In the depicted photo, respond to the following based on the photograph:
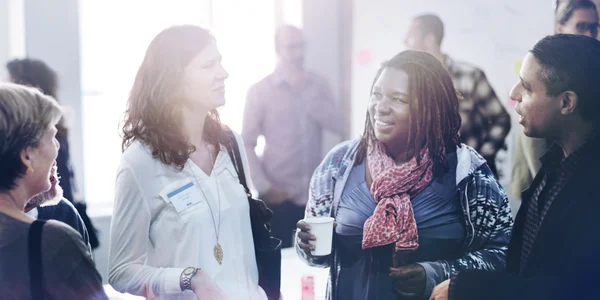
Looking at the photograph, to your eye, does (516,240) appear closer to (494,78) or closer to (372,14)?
(494,78)

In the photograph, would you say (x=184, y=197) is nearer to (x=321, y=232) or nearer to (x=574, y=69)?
(x=321, y=232)

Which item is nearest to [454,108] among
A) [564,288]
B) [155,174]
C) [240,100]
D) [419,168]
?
[419,168]

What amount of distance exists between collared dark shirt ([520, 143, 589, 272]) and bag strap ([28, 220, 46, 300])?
1.25 meters

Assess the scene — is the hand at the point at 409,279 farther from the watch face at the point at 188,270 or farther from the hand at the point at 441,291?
the watch face at the point at 188,270

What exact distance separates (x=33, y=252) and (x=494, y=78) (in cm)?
280

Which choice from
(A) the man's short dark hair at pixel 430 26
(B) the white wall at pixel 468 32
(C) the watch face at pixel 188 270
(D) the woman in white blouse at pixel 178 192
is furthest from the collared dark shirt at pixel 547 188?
(B) the white wall at pixel 468 32

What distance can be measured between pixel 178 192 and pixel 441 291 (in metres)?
0.86

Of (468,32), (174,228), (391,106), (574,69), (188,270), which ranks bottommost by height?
(188,270)

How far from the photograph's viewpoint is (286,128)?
365 cm

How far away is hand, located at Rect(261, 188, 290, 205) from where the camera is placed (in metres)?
3.49

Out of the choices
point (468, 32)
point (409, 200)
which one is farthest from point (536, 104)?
point (468, 32)

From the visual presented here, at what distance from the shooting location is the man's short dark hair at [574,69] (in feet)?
5.28

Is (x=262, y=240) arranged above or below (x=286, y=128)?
below

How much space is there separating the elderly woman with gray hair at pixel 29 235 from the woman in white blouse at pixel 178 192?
1.22 ft
